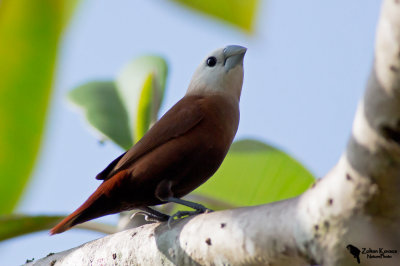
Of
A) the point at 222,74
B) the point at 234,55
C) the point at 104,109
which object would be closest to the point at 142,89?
the point at 104,109

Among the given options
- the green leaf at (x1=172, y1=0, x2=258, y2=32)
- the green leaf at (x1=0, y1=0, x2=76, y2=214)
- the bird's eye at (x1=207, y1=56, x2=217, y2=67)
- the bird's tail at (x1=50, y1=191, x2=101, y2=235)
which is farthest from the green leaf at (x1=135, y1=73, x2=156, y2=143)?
the green leaf at (x1=172, y1=0, x2=258, y2=32)

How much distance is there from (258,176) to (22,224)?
4.52 feet

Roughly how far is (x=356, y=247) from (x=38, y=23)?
6.00 ft

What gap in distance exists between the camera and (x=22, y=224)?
10.8 ft

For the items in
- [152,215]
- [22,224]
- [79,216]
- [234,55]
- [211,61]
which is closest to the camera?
[79,216]

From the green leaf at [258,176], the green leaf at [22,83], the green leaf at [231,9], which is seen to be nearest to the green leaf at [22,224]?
the green leaf at [22,83]

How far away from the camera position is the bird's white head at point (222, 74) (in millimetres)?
3850

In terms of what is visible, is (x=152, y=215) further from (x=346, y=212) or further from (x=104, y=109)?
(x=346, y=212)

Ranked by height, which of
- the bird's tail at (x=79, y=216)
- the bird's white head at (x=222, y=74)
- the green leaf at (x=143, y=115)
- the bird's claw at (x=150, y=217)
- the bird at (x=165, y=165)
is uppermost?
the bird's white head at (x=222, y=74)

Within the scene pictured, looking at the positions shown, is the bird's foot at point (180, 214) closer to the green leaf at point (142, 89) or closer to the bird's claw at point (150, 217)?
the bird's claw at point (150, 217)

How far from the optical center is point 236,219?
2230mm

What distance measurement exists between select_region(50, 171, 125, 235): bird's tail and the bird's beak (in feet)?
3.40

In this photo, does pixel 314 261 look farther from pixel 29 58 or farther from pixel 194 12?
pixel 29 58

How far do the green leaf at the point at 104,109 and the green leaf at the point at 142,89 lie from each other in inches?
2.0
